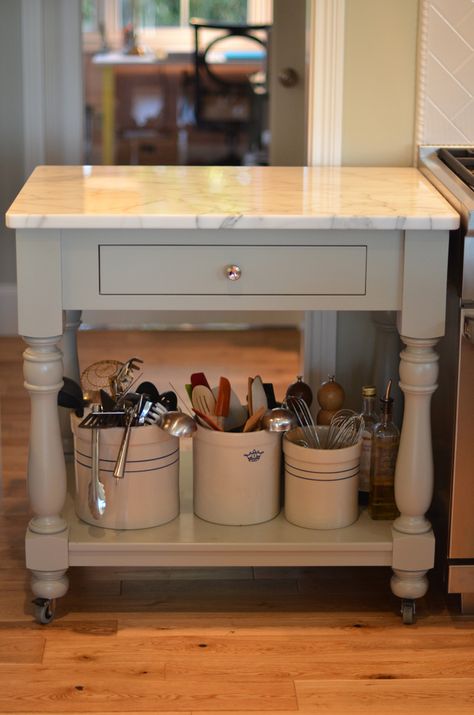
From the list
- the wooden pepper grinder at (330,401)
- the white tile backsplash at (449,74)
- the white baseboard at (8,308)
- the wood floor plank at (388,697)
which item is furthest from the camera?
the white baseboard at (8,308)

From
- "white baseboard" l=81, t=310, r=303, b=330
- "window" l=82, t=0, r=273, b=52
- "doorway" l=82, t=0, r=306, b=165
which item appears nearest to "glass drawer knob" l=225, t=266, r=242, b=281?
"white baseboard" l=81, t=310, r=303, b=330

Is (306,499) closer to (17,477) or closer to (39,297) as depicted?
(39,297)

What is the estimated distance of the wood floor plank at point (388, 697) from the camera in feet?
5.68

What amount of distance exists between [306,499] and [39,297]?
0.66 metres

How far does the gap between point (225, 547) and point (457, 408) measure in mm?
512

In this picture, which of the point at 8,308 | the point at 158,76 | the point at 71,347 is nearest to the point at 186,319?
the point at 8,308

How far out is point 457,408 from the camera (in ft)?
6.23

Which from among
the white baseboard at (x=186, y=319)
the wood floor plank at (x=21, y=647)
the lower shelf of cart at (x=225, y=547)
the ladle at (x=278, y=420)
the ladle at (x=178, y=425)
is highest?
the ladle at (x=178, y=425)

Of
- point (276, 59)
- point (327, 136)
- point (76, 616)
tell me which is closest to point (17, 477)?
point (76, 616)

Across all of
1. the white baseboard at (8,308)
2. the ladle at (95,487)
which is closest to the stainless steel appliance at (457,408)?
the ladle at (95,487)

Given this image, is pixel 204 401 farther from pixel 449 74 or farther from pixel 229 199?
pixel 449 74

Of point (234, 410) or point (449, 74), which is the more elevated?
point (449, 74)

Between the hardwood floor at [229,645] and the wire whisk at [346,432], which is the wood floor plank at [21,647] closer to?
the hardwood floor at [229,645]

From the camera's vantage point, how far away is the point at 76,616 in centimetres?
203
